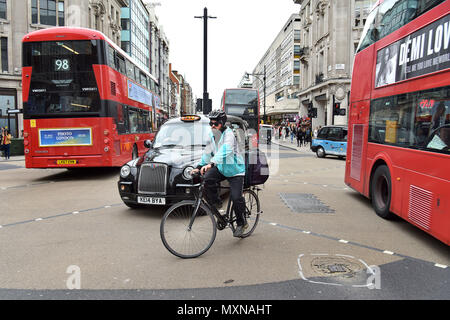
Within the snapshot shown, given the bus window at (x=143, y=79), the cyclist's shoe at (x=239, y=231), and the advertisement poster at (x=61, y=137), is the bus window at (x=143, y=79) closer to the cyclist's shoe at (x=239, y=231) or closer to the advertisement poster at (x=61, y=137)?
the advertisement poster at (x=61, y=137)

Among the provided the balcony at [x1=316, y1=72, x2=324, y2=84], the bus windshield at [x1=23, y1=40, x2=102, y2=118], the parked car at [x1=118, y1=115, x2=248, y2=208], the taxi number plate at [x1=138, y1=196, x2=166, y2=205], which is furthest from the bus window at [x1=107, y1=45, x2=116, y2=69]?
the balcony at [x1=316, y1=72, x2=324, y2=84]

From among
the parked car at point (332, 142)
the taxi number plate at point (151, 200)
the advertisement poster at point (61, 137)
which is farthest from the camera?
the parked car at point (332, 142)

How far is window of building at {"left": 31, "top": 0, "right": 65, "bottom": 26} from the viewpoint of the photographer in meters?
30.6

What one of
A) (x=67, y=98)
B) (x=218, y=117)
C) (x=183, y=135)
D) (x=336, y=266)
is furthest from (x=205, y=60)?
(x=336, y=266)

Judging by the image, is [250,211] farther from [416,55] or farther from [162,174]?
[416,55]

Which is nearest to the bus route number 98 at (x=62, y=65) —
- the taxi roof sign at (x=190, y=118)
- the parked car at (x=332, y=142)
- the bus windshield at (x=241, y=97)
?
the taxi roof sign at (x=190, y=118)

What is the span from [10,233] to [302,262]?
4.29 m

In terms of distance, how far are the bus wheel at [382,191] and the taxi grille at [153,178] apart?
386 centimetres

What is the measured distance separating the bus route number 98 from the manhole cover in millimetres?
9328

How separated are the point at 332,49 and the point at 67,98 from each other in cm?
3075

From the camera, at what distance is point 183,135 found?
7.84 m

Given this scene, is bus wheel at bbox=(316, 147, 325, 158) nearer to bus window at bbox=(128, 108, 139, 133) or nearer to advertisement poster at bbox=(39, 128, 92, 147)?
bus window at bbox=(128, 108, 139, 133)

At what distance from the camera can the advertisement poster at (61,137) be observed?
1073 cm
